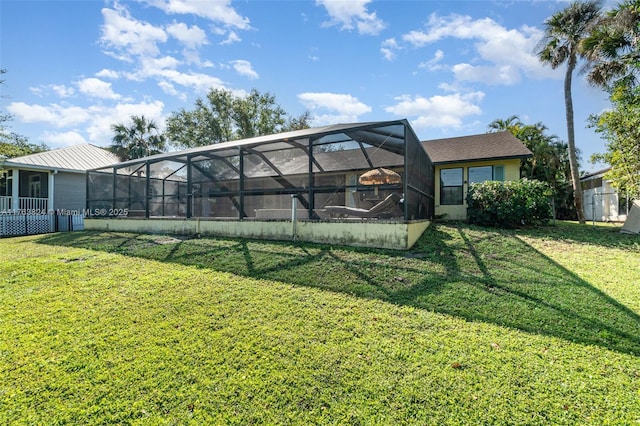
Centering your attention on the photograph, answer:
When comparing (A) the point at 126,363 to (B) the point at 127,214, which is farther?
(B) the point at 127,214

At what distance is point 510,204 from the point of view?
8391 mm

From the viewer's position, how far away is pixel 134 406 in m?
2.10

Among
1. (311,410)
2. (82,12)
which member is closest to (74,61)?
(82,12)

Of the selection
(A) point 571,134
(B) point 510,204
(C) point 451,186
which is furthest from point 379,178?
(A) point 571,134

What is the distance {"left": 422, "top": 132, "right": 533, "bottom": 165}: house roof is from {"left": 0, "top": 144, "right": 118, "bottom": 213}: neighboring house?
18223mm

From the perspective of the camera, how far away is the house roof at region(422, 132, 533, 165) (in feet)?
36.7

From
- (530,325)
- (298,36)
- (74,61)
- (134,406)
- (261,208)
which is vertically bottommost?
(134,406)

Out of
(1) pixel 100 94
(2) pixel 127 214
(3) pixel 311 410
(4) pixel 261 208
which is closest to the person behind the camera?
(3) pixel 311 410

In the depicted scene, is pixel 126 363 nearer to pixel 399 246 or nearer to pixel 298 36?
pixel 399 246

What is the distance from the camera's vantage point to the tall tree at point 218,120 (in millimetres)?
25781

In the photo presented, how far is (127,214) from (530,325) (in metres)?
13.1

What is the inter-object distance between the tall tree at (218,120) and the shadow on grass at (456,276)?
20.4 m

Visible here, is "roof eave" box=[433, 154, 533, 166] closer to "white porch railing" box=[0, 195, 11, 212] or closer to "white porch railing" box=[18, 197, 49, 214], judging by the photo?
"white porch railing" box=[18, 197, 49, 214]

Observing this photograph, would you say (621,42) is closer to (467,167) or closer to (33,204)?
(467,167)
